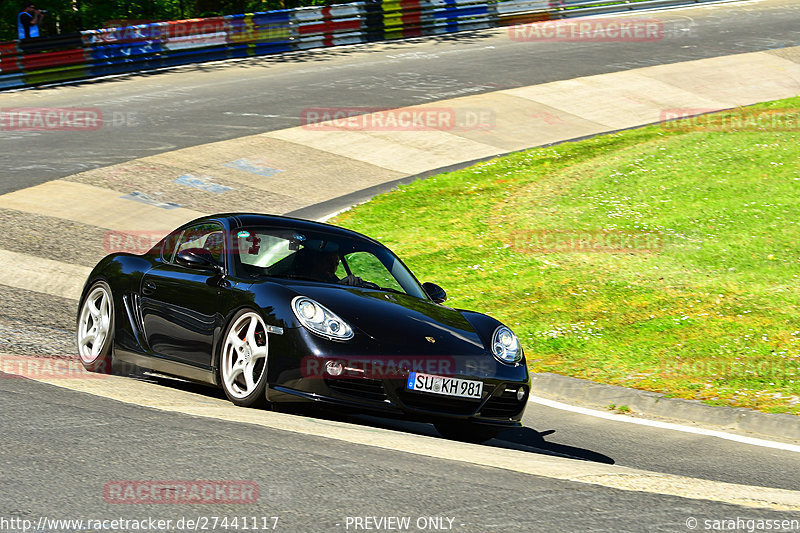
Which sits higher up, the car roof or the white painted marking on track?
the car roof

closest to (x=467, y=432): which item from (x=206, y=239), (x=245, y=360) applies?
(x=245, y=360)

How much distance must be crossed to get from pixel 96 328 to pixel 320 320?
101 inches

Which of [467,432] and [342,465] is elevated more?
[342,465]

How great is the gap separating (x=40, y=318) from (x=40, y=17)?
18937 millimetres

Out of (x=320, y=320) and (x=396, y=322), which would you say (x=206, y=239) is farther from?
(x=396, y=322)

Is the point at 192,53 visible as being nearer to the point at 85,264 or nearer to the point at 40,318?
the point at 85,264

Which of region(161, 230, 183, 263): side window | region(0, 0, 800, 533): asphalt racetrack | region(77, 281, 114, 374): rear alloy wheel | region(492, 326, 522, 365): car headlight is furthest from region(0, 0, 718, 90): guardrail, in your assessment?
region(492, 326, 522, 365): car headlight

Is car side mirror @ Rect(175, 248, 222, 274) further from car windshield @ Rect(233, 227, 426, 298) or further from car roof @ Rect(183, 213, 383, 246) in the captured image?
car roof @ Rect(183, 213, 383, 246)

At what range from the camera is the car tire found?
6.85 m

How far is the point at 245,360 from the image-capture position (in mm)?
6668

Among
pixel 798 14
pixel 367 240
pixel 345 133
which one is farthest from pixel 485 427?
pixel 798 14

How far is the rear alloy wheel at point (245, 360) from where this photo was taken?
21.4ft

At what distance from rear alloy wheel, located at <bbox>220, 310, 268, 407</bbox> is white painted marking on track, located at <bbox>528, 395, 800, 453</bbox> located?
107 inches

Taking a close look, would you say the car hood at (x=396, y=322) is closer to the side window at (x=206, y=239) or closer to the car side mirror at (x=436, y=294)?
the car side mirror at (x=436, y=294)
